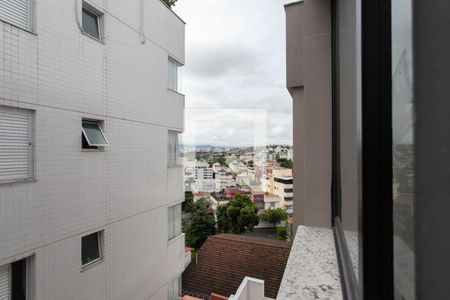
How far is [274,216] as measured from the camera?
55.3 ft

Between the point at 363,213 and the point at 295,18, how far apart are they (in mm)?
2836

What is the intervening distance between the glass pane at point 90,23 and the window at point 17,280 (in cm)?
246

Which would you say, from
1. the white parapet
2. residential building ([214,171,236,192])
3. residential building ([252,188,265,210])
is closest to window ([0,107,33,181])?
the white parapet

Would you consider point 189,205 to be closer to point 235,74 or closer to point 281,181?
point 281,181

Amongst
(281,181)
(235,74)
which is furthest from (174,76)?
(281,181)

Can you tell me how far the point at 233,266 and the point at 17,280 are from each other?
5.61 m

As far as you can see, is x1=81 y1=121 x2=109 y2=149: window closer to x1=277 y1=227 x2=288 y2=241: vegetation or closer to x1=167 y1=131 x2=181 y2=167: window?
x1=167 y1=131 x2=181 y2=167: window

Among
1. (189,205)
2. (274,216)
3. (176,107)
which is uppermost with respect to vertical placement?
(176,107)

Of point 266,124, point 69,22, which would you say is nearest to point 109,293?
point 69,22

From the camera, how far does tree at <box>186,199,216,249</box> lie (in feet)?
44.2

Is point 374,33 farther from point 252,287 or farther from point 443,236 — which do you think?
point 252,287

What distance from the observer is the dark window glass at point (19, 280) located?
85.1 inches

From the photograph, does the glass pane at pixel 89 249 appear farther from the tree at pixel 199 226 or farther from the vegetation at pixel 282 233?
the vegetation at pixel 282 233

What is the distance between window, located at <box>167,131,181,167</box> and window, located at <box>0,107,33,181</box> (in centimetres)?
230
